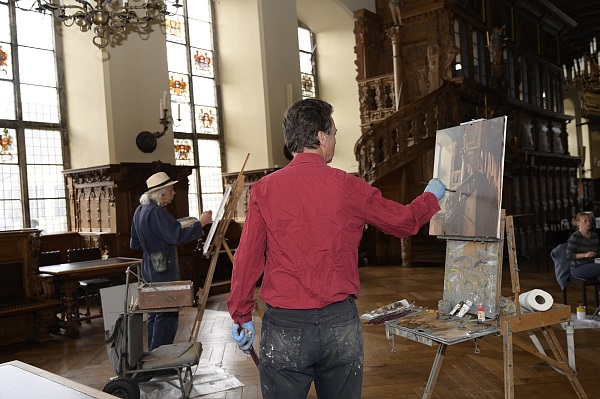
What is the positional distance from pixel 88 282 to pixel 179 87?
4.86 meters

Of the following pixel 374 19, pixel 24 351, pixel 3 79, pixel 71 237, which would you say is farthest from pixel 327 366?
pixel 374 19

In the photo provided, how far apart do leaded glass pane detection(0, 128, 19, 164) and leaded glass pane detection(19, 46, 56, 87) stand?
33.0 inches

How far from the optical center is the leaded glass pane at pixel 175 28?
10234 mm

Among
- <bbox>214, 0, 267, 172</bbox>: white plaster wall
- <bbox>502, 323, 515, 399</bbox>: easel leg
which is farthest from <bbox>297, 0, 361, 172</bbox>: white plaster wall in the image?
<bbox>502, 323, 515, 399</bbox>: easel leg

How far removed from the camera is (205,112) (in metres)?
10.8

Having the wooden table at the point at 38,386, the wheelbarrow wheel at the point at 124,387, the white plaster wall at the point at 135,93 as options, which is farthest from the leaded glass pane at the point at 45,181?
the wooden table at the point at 38,386

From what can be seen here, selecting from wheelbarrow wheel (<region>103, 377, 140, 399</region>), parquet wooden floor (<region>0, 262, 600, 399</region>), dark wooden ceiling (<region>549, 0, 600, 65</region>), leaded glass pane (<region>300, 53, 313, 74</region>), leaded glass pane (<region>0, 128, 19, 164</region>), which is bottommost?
parquet wooden floor (<region>0, 262, 600, 399</region>)

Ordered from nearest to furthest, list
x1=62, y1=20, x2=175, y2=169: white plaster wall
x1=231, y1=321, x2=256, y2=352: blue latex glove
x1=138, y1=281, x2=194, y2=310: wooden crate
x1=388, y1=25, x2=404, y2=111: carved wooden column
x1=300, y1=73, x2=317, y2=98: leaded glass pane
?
x1=231, y1=321, x2=256, y2=352: blue latex glove
x1=138, y1=281, x2=194, y2=310: wooden crate
x1=62, y1=20, x2=175, y2=169: white plaster wall
x1=388, y1=25, x2=404, y2=111: carved wooden column
x1=300, y1=73, x2=317, y2=98: leaded glass pane

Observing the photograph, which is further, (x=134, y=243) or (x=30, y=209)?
(x=30, y=209)

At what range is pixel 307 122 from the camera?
203 cm

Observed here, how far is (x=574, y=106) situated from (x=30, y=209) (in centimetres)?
2094

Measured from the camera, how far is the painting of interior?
2.88m

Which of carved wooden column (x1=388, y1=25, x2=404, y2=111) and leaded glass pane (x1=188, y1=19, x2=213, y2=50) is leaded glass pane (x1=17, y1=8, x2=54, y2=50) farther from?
carved wooden column (x1=388, y1=25, x2=404, y2=111)

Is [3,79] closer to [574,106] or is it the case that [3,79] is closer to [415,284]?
[415,284]
